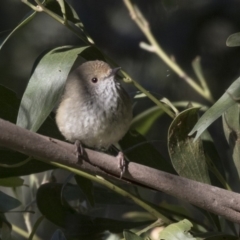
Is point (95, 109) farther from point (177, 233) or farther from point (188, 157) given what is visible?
point (177, 233)

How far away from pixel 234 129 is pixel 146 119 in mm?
468

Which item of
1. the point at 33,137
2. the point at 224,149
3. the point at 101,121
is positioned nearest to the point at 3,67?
the point at 101,121

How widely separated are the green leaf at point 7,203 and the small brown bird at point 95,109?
0.25 metres

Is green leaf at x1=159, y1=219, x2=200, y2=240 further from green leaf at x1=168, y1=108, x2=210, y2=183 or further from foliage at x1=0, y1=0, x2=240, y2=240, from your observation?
green leaf at x1=168, y1=108, x2=210, y2=183

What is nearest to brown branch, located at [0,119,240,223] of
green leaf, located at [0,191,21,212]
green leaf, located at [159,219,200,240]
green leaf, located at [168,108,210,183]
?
green leaf, located at [159,219,200,240]

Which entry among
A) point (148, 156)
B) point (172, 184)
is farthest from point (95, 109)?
point (172, 184)

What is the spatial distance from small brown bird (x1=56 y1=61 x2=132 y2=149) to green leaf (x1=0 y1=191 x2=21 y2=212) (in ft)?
0.83

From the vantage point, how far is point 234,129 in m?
1.49

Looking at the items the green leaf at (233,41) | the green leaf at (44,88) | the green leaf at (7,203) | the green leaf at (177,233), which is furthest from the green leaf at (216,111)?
the green leaf at (7,203)

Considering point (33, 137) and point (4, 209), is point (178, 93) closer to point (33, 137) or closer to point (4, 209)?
point (4, 209)

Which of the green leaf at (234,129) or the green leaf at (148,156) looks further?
the green leaf at (148,156)

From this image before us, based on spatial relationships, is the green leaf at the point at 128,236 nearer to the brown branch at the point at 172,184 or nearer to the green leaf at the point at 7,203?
the brown branch at the point at 172,184

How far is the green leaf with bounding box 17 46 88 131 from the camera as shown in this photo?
1.30 m

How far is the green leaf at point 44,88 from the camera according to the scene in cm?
130
